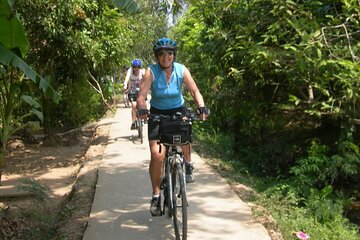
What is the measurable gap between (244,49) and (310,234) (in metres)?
3.46

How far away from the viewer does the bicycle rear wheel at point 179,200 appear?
13.4 ft

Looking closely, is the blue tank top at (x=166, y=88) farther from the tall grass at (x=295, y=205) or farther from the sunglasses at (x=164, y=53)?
the tall grass at (x=295, y=205)

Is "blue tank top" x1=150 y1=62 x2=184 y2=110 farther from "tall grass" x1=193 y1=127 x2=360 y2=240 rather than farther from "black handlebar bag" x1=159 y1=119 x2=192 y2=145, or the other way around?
"tall grass" x1=193 y1=127 x2=360 y2=240

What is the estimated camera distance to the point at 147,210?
5.41 metres

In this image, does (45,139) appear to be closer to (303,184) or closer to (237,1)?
(237,1)

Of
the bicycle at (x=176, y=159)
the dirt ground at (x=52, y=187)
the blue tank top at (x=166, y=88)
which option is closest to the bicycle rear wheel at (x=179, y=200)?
the bicycle at (x=176, y=159)

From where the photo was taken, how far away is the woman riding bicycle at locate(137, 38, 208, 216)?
4.52 metres

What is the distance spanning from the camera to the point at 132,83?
1058cm

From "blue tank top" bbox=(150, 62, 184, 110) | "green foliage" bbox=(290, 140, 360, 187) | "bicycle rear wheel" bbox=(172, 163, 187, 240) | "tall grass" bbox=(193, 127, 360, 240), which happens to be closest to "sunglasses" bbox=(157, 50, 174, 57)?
"blue tank top" bbox=(150, 62, 184, 110)

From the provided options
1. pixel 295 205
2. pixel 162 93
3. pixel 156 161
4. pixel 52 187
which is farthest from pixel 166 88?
pixel 52 187

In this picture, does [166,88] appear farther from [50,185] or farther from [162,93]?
[50,185]

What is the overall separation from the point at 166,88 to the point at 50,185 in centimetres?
506

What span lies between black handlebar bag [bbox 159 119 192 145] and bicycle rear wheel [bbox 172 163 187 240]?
24cm

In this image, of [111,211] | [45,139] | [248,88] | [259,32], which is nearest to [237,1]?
[259,32]
